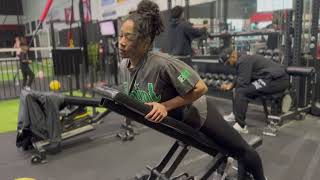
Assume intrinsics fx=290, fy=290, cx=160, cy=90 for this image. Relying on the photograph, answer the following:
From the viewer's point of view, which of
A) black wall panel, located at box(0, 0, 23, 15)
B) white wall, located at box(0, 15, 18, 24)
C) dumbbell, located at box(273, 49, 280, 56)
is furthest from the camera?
white wall, located at box(0, 15, 18, 24)

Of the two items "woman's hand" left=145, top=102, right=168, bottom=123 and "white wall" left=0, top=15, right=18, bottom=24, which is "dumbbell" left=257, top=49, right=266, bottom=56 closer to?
"woman's hand" left=145, top=102, right=168, bottom=123

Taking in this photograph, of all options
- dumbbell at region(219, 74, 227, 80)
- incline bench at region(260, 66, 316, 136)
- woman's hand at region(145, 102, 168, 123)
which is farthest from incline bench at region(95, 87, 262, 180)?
dumbbell at region(219, 74, 227, 80)

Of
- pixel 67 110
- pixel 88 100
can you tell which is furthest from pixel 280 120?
pixel 67 110

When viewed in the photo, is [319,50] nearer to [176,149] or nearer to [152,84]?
[176,149]

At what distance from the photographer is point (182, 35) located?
4602 mm

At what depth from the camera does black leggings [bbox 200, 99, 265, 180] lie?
1.66 meters

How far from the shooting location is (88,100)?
305cm

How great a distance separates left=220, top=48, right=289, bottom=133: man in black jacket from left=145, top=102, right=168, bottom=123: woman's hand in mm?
2362

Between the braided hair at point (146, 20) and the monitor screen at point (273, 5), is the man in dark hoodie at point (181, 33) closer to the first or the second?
the monitor screen at point (273, 5)

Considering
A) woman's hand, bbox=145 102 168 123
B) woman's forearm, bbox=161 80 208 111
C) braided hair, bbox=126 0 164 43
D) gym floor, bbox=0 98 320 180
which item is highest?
braided hair, bbox=126 0 164 43

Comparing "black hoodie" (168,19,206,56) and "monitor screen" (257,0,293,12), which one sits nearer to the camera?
"monitor screen" (257,0,293,12)

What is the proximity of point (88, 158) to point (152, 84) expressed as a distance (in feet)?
6.09

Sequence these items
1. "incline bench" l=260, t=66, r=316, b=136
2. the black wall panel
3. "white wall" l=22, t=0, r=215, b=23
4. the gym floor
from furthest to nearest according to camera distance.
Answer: the black wall panel, "white wall" l=22, t=0, r=215, b=23, "incline bench" l=260, t=66, r=316, b=136, the gym floor

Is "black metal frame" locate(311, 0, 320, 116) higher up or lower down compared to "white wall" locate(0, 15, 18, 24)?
lower down
